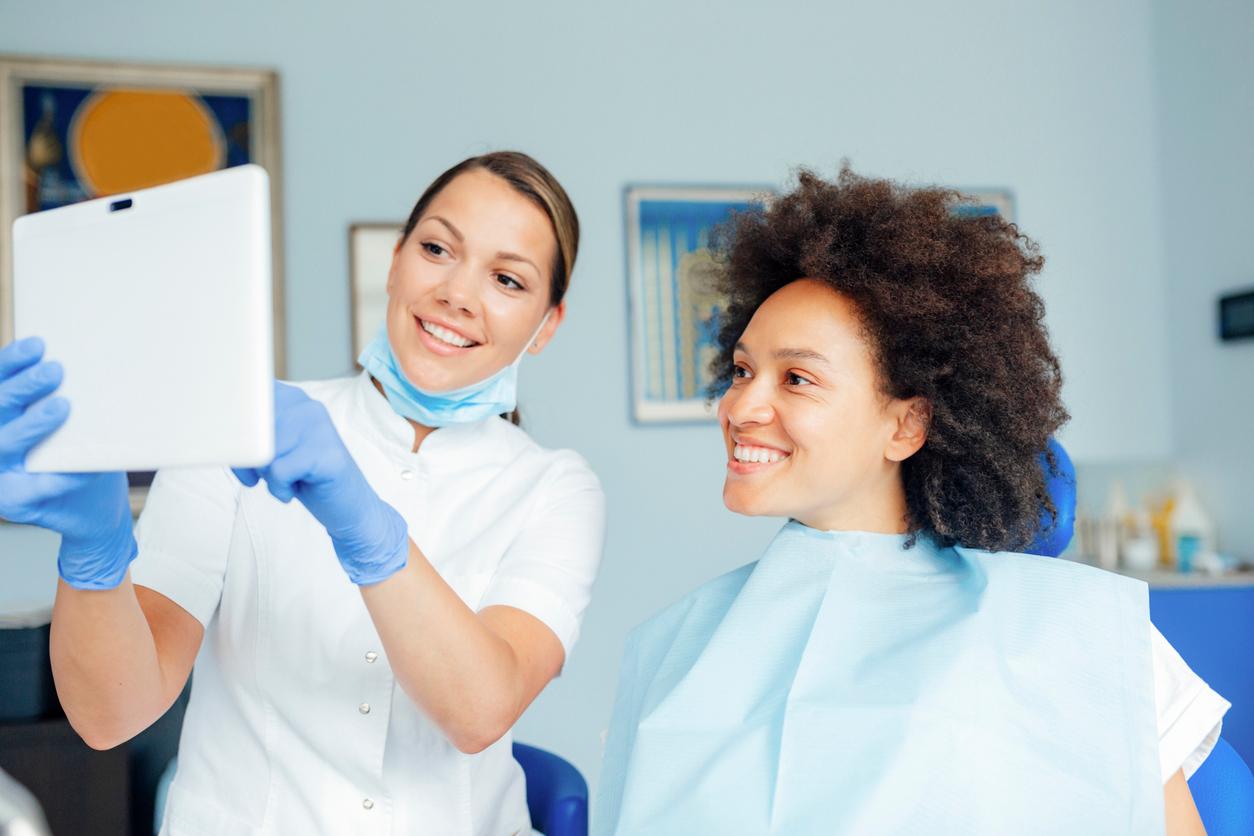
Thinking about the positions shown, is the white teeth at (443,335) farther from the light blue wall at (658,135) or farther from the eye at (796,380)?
the light blue wall at (658,135)

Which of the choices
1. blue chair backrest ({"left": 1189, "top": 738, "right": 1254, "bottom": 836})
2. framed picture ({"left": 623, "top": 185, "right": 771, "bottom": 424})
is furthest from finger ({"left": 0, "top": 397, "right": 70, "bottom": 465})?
framed picture ({"left": 623, "top": 185, "right": 771, "bottom": 424})

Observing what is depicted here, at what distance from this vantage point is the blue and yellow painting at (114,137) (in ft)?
8.88

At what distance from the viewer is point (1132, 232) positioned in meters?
3.44

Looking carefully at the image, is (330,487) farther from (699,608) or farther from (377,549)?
(699,608)

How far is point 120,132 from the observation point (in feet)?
9.01

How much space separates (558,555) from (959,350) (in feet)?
1.85

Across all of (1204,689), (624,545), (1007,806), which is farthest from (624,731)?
(624,545)

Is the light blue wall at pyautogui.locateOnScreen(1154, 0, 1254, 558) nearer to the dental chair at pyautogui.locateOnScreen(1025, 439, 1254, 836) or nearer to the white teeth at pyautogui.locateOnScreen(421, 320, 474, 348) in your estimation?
the dental chair at pyautogui.locateOnScreen(1025, 439, 1254, 836)

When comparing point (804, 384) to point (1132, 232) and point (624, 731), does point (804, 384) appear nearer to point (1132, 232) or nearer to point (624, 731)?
point (624, 731)

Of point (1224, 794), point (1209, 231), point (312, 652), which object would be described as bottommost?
point (1224, 794)

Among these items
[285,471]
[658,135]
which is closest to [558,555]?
[285,471]

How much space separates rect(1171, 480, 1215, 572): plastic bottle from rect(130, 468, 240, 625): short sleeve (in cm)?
283

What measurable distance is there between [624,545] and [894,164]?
56.9 inches

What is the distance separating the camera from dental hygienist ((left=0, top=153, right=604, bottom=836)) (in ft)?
3.47
